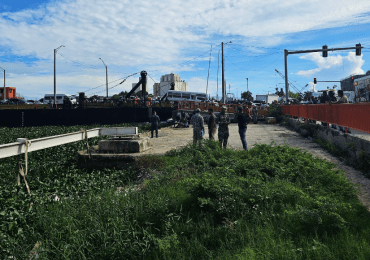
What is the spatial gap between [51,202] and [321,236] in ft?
15.7

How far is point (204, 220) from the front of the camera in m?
4.56

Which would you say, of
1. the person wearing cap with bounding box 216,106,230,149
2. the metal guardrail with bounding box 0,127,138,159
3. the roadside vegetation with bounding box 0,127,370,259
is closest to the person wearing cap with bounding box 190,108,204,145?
the person wearing cap with bounding box 216,106,230,149

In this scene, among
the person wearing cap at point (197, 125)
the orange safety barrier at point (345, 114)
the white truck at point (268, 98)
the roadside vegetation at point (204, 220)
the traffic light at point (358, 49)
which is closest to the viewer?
the roadside vegetation at point (204, 220)

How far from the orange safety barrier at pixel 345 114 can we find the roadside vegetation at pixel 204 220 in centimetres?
280

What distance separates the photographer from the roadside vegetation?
145 inches

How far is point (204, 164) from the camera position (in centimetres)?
730

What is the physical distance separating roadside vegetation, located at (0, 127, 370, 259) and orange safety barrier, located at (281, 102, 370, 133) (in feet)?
9.19

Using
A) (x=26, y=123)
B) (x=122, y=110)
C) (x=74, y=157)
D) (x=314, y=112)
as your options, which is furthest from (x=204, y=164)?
(x=26, y=123)

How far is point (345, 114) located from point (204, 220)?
7756 mm

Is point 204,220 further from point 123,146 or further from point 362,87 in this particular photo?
point 362,87

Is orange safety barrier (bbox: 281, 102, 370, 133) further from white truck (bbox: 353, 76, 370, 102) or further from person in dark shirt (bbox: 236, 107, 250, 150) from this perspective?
white truck (bbox: 353, 76, 370, 102)

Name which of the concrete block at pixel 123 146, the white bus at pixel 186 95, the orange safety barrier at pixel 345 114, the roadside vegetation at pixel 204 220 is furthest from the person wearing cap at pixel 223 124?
the white bus at pixel 186 95

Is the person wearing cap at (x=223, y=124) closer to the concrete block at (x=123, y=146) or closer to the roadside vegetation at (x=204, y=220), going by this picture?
the concrete block at (x=123, y=146)

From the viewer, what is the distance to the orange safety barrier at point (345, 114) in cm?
834
